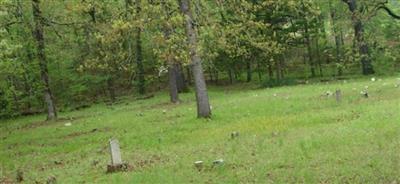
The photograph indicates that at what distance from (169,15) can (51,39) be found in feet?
51.0

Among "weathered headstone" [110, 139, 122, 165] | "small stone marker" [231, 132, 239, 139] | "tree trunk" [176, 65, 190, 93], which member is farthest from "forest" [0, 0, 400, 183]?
"tree trunk" [176, 65, 190, 93]

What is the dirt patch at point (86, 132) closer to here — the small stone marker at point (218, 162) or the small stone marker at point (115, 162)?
the small stone marker at point (115, 162)

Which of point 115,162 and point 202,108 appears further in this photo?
point 202,108

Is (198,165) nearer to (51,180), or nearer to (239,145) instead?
(239,145)

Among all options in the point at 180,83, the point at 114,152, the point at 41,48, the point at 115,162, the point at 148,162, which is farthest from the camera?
the point at 180,83

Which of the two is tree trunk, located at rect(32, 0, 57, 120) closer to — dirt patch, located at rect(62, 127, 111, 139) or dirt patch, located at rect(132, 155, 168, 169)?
dirt patch, located at rect(62, 127, 111, 139)

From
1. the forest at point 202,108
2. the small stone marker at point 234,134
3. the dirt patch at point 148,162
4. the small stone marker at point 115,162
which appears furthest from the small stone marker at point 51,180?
the small stone marker at point 234,134

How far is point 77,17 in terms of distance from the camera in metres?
30.1

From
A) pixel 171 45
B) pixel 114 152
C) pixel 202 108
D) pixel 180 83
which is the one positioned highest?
pixel 171 45

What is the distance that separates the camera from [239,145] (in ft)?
50.6

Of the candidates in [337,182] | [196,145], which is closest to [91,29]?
[196,145]

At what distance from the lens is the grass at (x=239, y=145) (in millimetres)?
11844

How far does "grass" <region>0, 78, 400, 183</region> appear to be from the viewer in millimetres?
11844

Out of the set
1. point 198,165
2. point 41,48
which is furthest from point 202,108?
point 41,48
